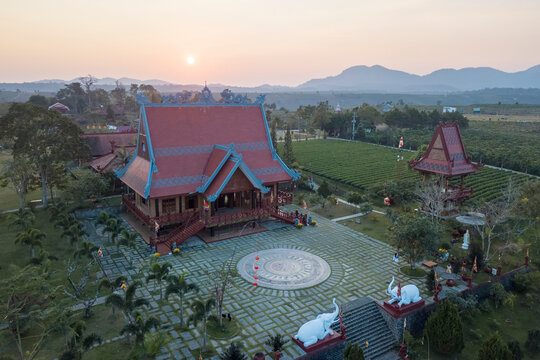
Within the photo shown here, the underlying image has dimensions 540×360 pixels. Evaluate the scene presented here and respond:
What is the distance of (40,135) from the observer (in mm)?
33281

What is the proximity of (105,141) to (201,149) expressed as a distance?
22627 millimetres

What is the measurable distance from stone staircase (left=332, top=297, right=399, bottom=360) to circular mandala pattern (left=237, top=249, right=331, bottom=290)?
3452 mm

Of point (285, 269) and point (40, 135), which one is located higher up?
point (40, 135)

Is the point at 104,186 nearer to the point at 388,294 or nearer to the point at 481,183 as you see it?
the point at 388,294

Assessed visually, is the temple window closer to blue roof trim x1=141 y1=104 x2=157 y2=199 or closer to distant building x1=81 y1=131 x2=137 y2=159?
blue roof trim x1=141 y1=104 x2=157 y2=199

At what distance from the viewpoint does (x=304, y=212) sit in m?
35.8

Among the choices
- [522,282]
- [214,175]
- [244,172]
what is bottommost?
[522,282]

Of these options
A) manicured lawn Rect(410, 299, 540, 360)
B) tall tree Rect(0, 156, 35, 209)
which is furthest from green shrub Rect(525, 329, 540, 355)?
tall tree Rect(0, 156, 35, 209)

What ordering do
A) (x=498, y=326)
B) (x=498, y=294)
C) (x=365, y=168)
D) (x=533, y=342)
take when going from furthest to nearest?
(x=365, y=168), (x=498, y=294), (x=498, y=326), (x=533, y=342)

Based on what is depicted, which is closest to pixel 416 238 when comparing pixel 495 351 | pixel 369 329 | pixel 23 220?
pixel 369 329

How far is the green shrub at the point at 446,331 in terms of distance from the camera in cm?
1691

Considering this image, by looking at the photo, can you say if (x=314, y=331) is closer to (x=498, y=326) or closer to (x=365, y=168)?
(x=498, y=326)

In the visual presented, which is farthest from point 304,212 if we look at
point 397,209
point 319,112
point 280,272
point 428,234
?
point 319,112

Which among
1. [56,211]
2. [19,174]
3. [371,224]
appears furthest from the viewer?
[371,224]
